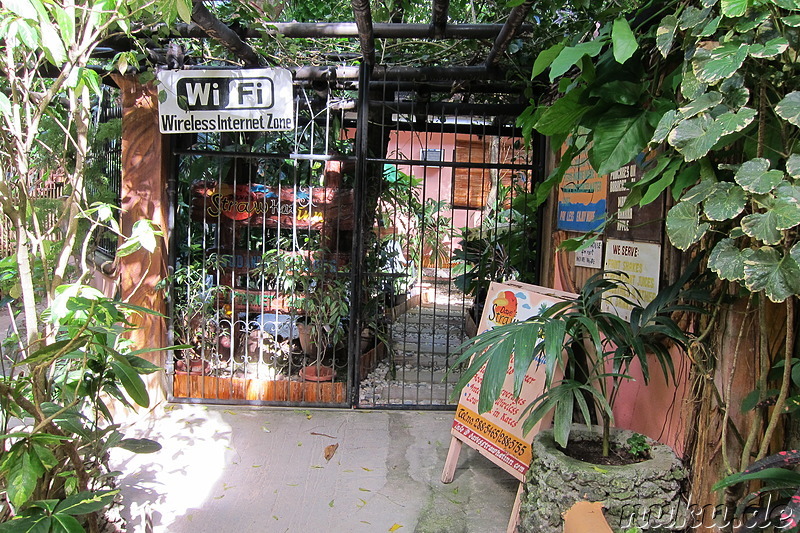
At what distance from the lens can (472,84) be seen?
4324mm

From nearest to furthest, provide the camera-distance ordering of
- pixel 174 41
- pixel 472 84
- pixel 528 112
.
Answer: pixel 528 112 < pixel 174 41 < pixel 472 84

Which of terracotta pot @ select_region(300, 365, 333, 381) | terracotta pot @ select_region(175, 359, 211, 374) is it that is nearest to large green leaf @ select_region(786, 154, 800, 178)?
terracotta pot @ select_region(300, 365, 333, 381)

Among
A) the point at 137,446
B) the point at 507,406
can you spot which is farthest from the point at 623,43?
the point at 137,446

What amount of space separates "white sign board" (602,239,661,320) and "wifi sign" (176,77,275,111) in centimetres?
250

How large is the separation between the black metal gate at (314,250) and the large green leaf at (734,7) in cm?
241

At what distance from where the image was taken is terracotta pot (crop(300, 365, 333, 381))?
4363 mm

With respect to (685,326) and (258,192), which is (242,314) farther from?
(685,326)

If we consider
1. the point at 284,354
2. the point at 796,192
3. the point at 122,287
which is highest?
the point at 796,192

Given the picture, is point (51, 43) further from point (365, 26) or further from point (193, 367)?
point (193, 367)

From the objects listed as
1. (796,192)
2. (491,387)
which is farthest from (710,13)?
(491,387)

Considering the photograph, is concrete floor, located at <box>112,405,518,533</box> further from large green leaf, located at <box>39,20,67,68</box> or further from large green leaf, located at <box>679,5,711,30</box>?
large green leaf, located at <box>679,5,711,30</box>

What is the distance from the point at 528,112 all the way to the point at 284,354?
9.62 ft

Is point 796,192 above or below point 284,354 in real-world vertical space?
above

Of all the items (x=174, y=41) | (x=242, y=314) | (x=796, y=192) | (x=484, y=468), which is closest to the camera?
(x=796, y=192)
